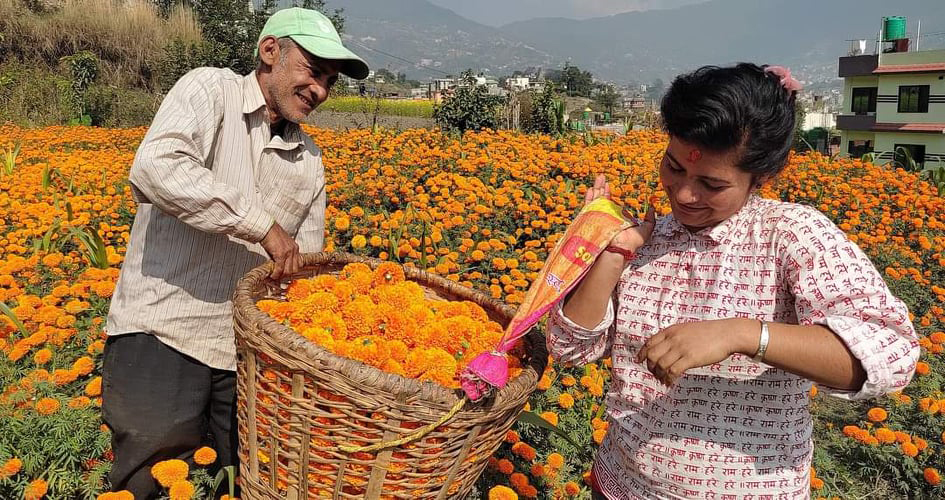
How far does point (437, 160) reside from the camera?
6.00 m

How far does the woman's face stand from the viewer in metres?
1.11

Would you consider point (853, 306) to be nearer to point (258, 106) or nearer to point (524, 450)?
point (524, 450)

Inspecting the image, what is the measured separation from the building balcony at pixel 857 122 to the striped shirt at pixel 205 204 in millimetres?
30172

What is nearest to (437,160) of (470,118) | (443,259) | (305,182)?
(443,259)

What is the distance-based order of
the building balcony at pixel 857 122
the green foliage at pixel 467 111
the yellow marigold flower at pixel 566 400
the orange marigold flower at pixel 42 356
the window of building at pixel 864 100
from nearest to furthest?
the orange marigold flower at pixel 42 356, the yellow marigold flower at pixel 566 400, the green foliage at pixel 467 111, the building balcony at pixel 857 122, the window of building at pixel 864 100

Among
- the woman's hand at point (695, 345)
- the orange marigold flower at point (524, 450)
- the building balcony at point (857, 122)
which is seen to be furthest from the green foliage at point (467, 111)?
the building balcony at point (857, 122)

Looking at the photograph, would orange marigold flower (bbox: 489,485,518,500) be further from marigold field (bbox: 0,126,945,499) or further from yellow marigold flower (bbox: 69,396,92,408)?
yellow marigold flower (bbox: 69,396,92,408)

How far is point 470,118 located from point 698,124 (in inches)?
331

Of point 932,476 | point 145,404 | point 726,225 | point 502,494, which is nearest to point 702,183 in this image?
point 726,225

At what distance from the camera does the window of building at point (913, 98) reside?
→ 24547 mm

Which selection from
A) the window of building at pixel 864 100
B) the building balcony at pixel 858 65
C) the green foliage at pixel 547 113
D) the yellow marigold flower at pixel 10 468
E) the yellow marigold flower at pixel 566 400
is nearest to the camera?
the yellow marigold flower at pixel 10 468

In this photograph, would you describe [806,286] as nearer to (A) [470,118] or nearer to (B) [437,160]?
(B) [437,160]

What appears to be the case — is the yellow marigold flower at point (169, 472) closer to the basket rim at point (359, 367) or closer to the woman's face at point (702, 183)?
the basket rim at point (359, 367)

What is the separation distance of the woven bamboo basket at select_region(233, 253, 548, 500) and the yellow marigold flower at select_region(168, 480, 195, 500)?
32 cm
